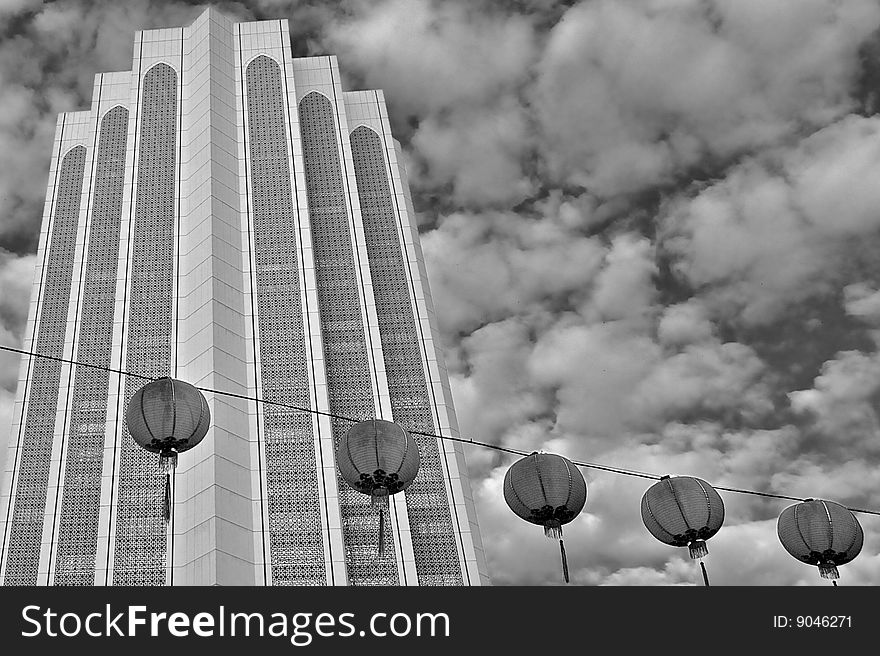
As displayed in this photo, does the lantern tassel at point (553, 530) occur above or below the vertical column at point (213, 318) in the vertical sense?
below

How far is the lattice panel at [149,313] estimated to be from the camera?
562 inches

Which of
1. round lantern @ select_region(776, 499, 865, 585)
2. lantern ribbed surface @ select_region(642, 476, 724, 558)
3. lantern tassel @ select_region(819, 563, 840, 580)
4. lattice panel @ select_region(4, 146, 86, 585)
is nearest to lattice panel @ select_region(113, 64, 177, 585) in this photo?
lattice panel @ select_region(4, 146, 86, 585)

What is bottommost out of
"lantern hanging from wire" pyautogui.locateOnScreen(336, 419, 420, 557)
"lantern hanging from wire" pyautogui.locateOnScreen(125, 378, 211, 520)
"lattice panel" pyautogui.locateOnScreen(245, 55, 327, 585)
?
"lantern hanging from wire" pyautogui.locateOnScreen(336, 419, 420, 557)

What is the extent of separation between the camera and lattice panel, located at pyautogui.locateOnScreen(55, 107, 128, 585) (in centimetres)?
1466

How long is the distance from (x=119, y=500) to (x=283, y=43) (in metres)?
11.1

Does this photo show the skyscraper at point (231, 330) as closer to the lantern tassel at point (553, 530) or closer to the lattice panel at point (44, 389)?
the lattice panel at point (44, 389)

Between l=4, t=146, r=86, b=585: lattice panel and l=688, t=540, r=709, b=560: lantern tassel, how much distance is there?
1098 centimetres

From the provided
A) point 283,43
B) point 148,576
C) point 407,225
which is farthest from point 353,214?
point 148,576

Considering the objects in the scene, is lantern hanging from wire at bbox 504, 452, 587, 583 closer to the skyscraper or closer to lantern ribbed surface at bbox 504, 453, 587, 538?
lantern ribbed surface at bbox 504, 453, 587, 538

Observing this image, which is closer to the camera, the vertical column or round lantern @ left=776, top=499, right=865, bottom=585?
round lantern @ left=776, top=499, right=865, bottom=585

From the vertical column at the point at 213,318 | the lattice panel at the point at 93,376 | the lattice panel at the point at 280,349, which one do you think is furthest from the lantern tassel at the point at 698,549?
the lattice panel at the point at 93,376

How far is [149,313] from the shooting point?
661 inches

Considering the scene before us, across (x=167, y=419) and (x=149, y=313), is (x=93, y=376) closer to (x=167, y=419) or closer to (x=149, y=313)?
(x=149, y=313)

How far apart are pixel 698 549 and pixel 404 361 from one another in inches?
374
